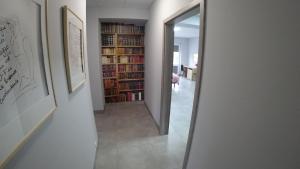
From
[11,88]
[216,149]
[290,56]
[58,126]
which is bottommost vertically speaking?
[216,149]

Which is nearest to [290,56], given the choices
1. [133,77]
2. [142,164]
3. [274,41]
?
[274,41]

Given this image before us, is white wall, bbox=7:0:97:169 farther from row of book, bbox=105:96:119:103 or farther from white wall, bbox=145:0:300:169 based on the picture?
row of book, bbox=105:96:119:103

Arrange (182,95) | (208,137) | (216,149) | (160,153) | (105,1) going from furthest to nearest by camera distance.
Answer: (182,95) < (105,1) < (160,153) < (208,137) < (216,149)

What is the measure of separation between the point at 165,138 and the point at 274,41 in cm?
239

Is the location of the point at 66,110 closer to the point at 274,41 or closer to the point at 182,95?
the point at 274,41

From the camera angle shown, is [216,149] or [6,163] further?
[216,149]

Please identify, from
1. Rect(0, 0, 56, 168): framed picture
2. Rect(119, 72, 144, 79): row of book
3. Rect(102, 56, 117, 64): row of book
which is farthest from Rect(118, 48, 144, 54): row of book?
Rect(0, 0, 56, 168): framed picture

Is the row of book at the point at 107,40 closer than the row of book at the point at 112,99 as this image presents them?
Yes

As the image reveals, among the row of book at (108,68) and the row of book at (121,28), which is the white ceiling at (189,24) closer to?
the row of book at (121,28)

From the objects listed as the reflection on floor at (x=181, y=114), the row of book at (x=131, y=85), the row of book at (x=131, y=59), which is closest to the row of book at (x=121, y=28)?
the row of book at (x=131, y=59)

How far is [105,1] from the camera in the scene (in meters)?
3.18

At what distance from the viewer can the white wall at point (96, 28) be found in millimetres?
3572

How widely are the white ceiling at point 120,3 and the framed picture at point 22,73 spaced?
8.54 ft

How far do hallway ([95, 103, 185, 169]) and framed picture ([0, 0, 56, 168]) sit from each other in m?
1.66
